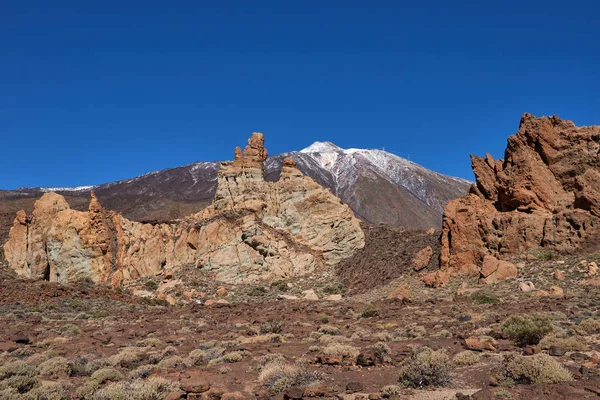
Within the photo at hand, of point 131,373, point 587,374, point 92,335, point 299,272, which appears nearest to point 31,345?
point 92,335

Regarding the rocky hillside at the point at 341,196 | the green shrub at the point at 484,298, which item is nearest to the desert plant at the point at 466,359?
the green shrub at the point at 484,298

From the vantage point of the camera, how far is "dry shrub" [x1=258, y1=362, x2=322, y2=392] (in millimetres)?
8578

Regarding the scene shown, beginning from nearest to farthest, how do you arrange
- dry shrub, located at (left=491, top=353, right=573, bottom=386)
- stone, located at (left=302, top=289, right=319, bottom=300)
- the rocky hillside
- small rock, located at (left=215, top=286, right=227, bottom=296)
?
dry shrub, located at (left=491, top=353, right=573, bottom=386)
stone, located at (left=302, top=289, right=319, bottom=300)
small rock, located at (left=215, top=286, right=227, bottom=296)
the rocky hillside

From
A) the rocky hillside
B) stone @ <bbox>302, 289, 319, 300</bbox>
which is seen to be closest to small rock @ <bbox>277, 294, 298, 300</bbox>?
stone @ <bbox>302, 289, 319, 300</bbox>

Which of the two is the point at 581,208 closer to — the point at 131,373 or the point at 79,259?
the point at 131,373

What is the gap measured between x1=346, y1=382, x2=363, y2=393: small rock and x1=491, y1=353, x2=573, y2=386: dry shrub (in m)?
2.52

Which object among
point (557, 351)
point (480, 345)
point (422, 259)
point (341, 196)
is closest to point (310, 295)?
point (422, 259)

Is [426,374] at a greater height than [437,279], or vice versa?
[437,279]

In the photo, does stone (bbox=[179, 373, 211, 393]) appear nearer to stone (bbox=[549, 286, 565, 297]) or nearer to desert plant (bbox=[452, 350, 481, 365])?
desert plant (bbox=[452, 350, 481, 365])

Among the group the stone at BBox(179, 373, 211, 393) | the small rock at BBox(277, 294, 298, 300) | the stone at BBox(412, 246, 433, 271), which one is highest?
the stone at BBox(412, 246, 433, 271)

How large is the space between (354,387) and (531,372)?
327 cm

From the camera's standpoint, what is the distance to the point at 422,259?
3086 centimetres

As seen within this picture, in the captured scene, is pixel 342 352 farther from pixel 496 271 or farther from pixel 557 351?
pixel 496 271

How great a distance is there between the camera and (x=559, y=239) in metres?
24.2
